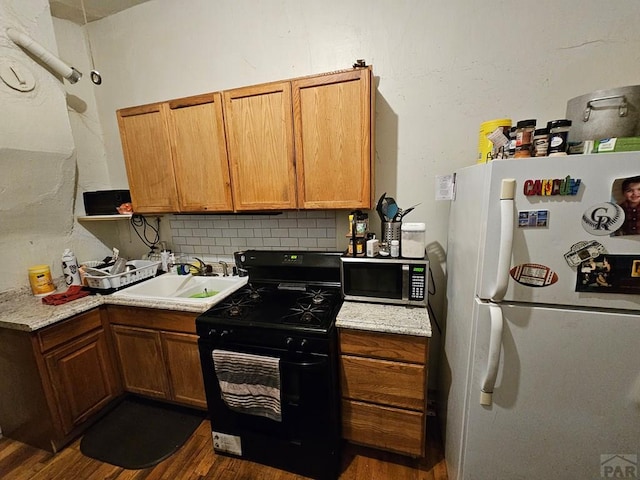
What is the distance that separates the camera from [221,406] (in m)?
1.57

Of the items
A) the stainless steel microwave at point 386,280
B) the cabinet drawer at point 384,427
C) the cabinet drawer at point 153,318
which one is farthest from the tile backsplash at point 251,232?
the cabinet drawer at point 384,427

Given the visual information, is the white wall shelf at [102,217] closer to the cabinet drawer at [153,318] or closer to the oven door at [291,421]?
the cabinet drawer at [153,318]

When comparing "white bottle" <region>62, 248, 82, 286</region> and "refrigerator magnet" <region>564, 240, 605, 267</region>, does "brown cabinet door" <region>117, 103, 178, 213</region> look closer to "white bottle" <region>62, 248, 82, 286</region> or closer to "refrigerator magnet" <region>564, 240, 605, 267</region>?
"white bottle" <region>62, 248, 82, 286</region>

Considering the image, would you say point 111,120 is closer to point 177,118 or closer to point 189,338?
point 177,118

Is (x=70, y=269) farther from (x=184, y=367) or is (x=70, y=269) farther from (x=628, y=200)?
(x=628, y=200)

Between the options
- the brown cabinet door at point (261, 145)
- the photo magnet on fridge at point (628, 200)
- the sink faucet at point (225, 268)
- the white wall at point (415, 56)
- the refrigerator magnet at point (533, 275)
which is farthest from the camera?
the sink faucet at point (225, 268)

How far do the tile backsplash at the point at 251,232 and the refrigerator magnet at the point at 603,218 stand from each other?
1324mm

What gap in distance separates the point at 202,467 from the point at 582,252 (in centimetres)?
216

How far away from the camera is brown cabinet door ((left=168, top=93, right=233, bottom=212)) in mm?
1755

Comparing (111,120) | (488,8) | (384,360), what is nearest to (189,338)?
(384,360)

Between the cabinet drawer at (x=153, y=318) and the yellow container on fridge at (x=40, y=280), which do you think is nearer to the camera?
the cabinet drawer at (x=153, y=318)

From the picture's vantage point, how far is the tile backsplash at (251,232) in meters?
2.00

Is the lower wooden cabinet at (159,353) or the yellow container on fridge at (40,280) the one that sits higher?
the yellow container on fridge at (40,280)

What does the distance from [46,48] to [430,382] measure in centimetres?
363
